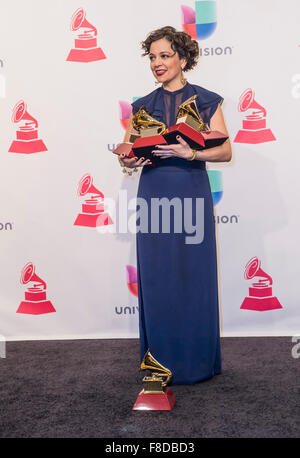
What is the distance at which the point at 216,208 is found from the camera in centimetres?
349

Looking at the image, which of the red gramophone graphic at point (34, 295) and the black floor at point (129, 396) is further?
the red gramophone graphic at point (34, 295)

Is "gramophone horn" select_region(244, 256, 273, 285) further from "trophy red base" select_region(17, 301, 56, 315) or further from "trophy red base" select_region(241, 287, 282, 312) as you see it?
"trophy red base" select_region(17, 301, 56, 315)

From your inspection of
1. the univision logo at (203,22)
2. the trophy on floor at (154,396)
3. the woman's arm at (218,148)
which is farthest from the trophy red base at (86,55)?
the trophy on floor at (154,396)

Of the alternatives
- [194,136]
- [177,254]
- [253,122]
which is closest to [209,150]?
[194,136]

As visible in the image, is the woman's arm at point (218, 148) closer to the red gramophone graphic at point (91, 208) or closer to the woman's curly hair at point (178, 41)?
the woman's curly hair at point (178, 41)

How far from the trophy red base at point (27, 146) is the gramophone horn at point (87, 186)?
370 mm

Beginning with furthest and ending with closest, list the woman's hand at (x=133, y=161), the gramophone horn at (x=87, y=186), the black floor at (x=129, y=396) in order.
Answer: the gramophone horn at (x=87, y=186) → the woman's hand at (x=133, y=161) → the black floor at (x=129, y=396)

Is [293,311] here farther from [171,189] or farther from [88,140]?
[88,140]

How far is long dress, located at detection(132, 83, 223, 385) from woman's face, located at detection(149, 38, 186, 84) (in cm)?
9

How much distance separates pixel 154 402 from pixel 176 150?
1146 millimetres

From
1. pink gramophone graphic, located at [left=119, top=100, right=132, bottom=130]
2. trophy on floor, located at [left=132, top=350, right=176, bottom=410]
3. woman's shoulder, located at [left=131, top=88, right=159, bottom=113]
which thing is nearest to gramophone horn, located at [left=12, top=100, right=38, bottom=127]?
pink gramophone graphic, located at [left=119, top=100, right=132, bottom=130]

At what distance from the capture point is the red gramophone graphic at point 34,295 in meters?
3.58

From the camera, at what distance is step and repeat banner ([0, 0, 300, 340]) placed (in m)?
3.40

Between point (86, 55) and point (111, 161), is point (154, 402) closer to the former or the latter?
point (111, 161)
